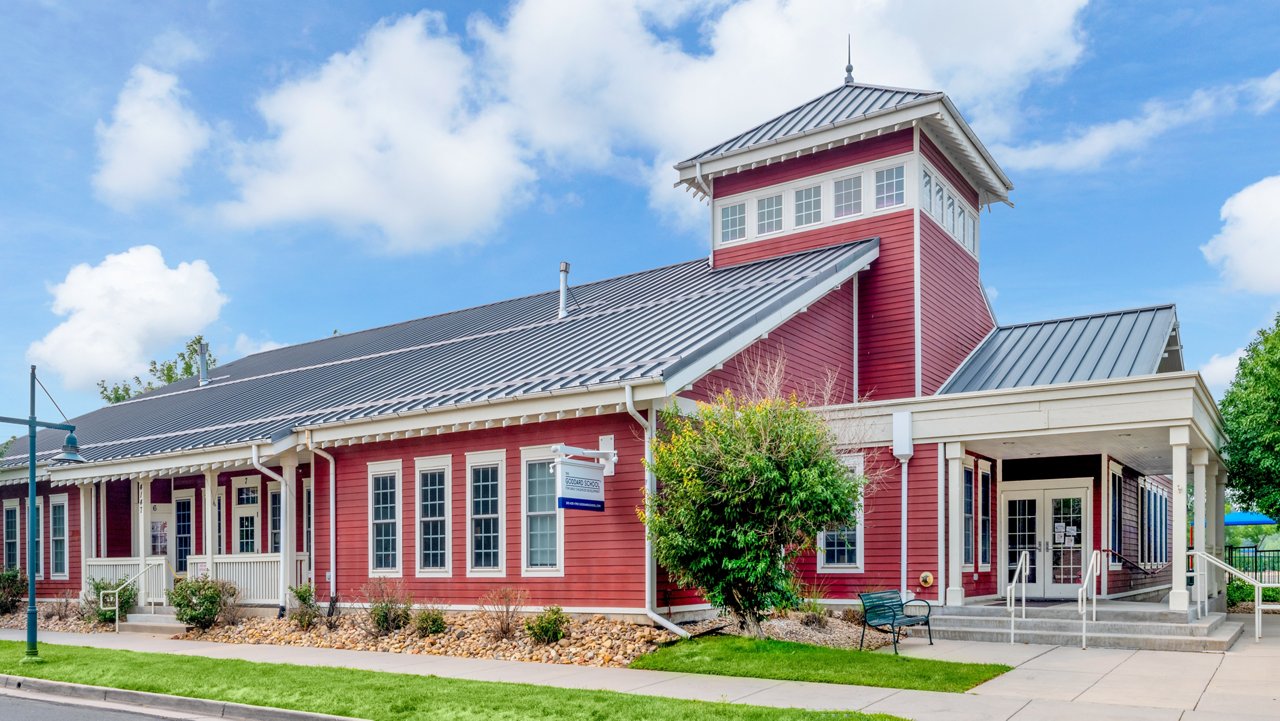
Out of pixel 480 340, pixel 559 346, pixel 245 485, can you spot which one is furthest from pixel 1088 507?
pixel 245 485

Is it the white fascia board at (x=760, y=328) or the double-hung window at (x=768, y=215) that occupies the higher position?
the double-hung window at (x=768, y=215)

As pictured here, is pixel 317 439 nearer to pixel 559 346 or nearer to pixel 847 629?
pixel 559 346

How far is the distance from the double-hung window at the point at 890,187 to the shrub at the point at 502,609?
1115 cm

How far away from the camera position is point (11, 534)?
2969 centimetres

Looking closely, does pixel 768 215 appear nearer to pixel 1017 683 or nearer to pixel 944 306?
pixel 944 306

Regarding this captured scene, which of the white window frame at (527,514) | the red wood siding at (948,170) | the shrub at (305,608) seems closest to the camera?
the white window frame at (527,514)

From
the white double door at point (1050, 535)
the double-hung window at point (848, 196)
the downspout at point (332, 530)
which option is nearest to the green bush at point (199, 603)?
the downspout at point (332, 530)

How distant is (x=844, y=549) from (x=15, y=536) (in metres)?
23.5

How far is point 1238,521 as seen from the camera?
32.1 meters

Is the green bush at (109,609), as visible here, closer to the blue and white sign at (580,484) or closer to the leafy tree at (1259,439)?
the blue and white sign at (580,484)

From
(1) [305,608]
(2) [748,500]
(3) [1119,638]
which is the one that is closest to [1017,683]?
(2) [748,500]

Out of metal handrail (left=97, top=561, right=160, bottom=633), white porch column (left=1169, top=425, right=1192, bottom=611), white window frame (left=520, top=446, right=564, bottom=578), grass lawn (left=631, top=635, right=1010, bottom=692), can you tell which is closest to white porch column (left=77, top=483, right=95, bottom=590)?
metal handrail (left=97, top=561, right=160, bottom=633)

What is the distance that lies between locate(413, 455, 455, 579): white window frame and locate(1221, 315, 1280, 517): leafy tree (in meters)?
18.9

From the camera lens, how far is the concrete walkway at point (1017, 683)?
10.6 metres
